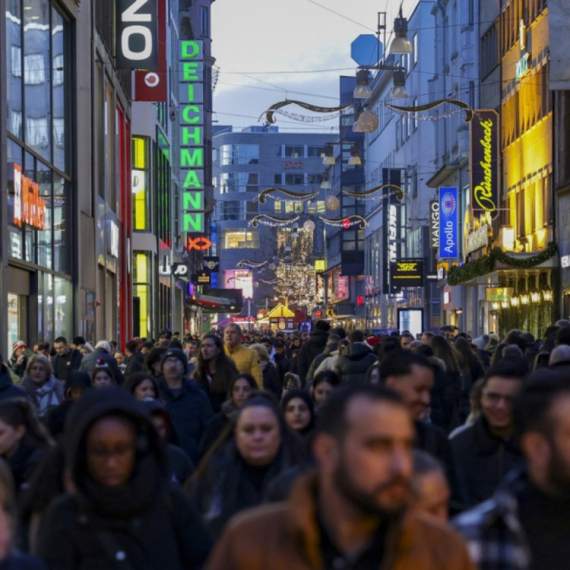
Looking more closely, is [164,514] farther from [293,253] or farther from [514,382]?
[293,253]

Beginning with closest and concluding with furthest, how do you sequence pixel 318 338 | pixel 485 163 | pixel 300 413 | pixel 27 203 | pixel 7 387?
1. pixel 300 413
2. pixel 7 387
3. pixel 318 338
4. pixel 27 203
5. pixel 485 163

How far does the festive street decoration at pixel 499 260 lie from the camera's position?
40.5m

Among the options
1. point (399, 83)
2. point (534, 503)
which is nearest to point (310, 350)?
point (399, 83)

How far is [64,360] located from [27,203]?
4969 millimetres

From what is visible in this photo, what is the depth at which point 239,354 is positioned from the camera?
1648 cm

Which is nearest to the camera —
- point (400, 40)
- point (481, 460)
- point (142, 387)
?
point (481, 460)

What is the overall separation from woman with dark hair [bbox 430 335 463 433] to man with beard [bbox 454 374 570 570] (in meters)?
7.35

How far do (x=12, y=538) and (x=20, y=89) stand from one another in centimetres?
2329

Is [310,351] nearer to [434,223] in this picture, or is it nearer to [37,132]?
[37,132]

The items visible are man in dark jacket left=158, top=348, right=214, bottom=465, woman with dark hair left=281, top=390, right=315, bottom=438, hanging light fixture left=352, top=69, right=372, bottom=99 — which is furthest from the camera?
hanging light fixture left=352, top=69, right=372, bottom=99

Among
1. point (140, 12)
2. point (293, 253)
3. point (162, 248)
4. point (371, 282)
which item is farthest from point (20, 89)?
point (293, 253)

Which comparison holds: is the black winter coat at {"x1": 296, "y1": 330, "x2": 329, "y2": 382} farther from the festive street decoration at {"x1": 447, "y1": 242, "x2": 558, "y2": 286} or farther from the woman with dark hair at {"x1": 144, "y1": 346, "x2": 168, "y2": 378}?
the festive street decoration at {"x1": 447, "y1": 242, "x2": 558, "y2": 286}

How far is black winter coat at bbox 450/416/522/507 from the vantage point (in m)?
6.78

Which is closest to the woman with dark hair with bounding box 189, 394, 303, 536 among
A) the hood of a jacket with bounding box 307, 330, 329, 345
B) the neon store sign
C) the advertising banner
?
the hood of a jacket with bounding box 307, 330, 329, 345
